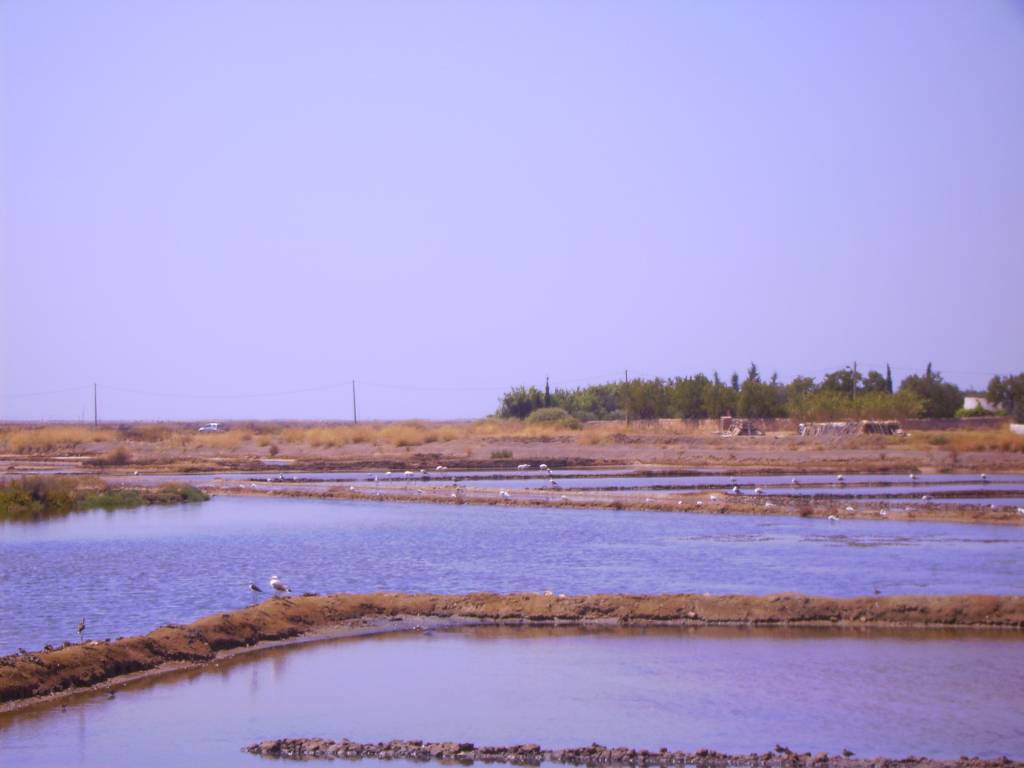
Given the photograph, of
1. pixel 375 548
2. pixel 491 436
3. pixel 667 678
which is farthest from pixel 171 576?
pixel 491 436

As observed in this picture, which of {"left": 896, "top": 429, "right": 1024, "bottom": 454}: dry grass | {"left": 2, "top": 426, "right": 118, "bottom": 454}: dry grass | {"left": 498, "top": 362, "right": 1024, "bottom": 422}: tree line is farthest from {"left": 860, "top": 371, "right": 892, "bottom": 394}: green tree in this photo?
{"left": 2, "top": 426, "right": 118, "bottom": 454}: dry grass

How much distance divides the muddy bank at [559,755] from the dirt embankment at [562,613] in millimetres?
3669

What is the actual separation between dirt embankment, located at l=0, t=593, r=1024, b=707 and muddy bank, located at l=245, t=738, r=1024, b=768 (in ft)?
12.0

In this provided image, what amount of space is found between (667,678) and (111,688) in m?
6.15

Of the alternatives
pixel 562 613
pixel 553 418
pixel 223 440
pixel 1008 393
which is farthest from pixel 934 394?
pixel 562 613

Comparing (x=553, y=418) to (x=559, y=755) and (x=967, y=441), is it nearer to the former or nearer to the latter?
(x=967, y=441)

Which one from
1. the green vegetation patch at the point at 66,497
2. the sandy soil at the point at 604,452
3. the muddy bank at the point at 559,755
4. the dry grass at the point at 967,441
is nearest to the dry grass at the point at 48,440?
the sandy soil at the point at 604,452

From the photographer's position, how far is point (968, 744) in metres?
10.6

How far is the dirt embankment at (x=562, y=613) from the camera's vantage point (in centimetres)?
1480

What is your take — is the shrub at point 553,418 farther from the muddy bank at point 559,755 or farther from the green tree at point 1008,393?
the muddy bank at point 559,755

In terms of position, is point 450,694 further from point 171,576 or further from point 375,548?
point 375,548

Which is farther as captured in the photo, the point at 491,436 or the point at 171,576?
the point at 491,436

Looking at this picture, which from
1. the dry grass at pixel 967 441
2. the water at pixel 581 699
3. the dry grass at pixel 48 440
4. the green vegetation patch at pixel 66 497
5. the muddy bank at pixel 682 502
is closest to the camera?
the water at pixel 581 699

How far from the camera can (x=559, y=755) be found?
→ 34.4 ft
